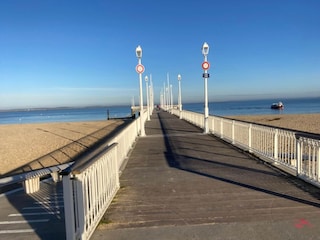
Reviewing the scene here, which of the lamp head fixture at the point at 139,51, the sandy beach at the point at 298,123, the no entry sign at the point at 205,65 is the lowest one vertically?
the sandy beach at the point at 298,123

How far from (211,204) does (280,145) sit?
5239 millimetres

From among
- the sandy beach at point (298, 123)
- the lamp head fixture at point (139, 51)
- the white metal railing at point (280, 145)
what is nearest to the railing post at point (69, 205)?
the white metal railing at point (280, 145)

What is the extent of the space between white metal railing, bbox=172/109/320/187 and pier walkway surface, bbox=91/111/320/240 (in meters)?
0.31

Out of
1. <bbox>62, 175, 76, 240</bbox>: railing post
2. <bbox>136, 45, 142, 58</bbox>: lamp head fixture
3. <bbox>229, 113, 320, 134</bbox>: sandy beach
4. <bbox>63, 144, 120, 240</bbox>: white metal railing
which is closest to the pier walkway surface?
<bbox>63, 144, 120, 240</bbox>: white metal railing

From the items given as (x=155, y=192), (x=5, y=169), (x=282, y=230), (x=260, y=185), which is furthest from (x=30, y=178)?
(x=5, y=169)

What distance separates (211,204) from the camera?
5.35 meters

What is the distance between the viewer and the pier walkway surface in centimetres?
426

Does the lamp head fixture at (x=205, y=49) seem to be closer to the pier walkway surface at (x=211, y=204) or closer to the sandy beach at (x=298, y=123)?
the pier walkway surface at (x=211, y=204)

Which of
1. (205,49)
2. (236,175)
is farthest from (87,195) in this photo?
(205,49)

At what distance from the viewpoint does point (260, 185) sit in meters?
6.42

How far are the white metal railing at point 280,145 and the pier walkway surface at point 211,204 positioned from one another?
31 centimetres

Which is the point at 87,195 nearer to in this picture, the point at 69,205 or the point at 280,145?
the point at 69,205

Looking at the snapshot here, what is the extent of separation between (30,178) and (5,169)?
30.3 ft

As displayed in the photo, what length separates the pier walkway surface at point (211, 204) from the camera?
4258mm
